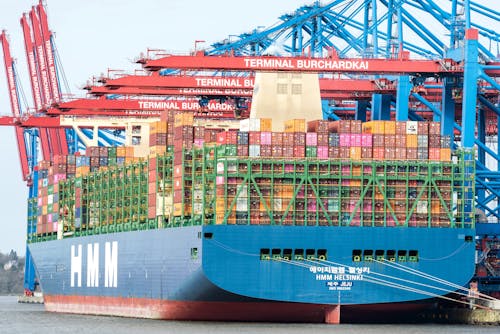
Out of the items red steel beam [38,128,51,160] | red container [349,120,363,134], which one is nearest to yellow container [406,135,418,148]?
red container [349,120,363,134]

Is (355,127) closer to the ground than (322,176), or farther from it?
farther from it

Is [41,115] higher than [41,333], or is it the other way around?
[41,115]

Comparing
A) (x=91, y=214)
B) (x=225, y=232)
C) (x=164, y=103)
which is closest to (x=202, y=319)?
(x=225, y=232)

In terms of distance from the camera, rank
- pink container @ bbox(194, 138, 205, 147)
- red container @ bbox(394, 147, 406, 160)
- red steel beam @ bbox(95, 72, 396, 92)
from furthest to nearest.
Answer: red steel beam @ bbox(95, 72, 396, 92), pink container @ bbox(194, 138, 205, 147), red container @ bbox(394, 147, 406, 160)

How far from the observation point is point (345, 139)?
57.1m

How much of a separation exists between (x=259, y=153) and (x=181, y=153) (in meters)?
4.26

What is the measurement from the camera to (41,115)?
82.6m

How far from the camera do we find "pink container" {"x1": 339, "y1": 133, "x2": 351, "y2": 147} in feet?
187

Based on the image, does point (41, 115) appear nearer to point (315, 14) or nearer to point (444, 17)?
point (315, 14)

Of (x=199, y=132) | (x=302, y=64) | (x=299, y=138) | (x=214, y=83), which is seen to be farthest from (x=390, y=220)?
(x=214, y=83)

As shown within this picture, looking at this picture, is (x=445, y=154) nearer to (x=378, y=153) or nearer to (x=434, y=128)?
(x=434, y=128)

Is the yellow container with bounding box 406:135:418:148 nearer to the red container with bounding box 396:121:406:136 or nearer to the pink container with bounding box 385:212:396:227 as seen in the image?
the red container with bounding box 396:121:406:136

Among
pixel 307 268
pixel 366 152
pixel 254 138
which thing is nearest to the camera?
pixel 307 268

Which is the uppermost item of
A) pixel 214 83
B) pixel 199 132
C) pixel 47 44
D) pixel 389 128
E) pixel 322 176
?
pixel 47 44
